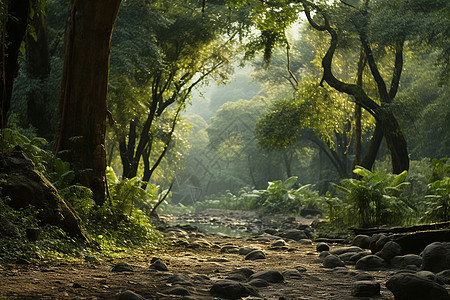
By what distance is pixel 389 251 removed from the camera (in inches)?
206

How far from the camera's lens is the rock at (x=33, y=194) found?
462 cm

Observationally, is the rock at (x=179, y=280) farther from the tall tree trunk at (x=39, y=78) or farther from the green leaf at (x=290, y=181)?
the green leaf at (x=290, y=181)

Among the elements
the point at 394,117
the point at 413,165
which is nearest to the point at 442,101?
the point at 413,165

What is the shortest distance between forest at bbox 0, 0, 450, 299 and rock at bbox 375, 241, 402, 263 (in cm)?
316

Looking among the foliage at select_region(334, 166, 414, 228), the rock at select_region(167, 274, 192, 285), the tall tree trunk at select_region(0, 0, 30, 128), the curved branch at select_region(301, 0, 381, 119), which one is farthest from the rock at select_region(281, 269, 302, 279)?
the curved branch at select_region(301, 0, 381, 119)

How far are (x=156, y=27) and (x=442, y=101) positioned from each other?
15.7 meters

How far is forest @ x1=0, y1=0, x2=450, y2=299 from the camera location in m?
4.97

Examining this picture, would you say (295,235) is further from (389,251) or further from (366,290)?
(366,290)

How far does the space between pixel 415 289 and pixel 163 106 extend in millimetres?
14364

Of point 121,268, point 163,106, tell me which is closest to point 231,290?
point 121,268

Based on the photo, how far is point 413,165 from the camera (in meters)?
24.0

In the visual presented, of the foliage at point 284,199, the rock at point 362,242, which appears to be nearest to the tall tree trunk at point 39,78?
the rock at point 362,242

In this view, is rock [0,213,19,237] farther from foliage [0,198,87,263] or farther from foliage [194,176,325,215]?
foliage [194,176,325,215]

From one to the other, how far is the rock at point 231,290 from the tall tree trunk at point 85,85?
3839mm
